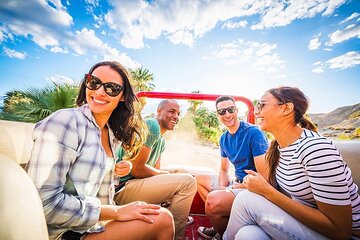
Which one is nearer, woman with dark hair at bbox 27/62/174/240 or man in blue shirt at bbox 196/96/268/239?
woman with dark hair at bbox 27/62/174/240

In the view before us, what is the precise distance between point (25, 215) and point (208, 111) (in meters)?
54.7

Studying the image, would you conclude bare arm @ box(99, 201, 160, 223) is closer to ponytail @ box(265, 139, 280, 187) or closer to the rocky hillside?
ponytail @ box(265, 139, 280, 187)

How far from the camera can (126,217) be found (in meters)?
1.23

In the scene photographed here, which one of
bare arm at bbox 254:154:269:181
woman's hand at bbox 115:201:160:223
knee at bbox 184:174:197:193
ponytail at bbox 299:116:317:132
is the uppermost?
ponytail at bbox 299:116:317:132

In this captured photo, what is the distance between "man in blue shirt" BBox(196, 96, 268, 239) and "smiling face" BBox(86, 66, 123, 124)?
130 cm

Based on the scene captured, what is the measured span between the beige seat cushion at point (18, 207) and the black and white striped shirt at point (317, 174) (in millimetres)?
1357

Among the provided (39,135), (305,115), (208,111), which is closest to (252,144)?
(305,115)

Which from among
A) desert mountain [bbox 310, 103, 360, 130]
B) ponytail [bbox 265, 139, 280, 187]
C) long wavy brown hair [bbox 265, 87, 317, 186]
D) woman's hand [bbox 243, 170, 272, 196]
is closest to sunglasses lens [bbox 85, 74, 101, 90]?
woman's hand [bbox 243, 170, 272, 196]

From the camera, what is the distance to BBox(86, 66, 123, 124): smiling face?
1.47 m

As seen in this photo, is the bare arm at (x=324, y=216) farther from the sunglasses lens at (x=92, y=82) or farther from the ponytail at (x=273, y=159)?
the sunglasses lens at (x=92, y=82)

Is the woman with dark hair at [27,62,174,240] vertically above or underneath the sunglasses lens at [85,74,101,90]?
underneath

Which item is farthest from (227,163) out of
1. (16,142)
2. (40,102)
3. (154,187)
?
(40,102)

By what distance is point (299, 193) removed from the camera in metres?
1.44

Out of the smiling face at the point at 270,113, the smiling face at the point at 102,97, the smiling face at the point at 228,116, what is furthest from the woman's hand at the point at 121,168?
the smiling face at the point at 228,116
